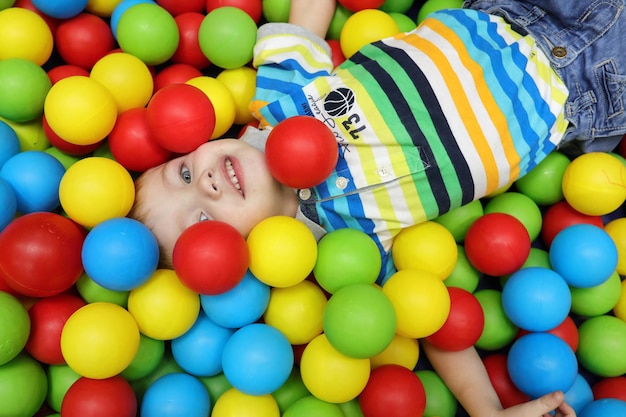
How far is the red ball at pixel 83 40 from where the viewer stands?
1634mm

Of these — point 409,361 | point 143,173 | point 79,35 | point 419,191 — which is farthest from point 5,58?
point 409,361

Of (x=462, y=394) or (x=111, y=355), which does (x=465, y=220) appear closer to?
(x=462, y=394)

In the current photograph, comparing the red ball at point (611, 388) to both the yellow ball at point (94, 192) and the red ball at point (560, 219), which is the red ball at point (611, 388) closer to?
the red ball at point (560, 219)

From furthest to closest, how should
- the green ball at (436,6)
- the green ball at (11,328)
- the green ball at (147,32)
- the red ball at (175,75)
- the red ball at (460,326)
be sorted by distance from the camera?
the green ball at (436,6)
the red ball at (175,75)
the green ball at (147,32)
the red ball at (460,326)
the green ball at (11,328)

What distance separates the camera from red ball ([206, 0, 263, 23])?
5.55 feet

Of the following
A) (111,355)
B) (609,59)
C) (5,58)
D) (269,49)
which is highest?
(609,59)

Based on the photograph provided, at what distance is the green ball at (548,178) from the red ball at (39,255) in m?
1.22

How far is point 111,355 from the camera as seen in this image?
3.74 feet

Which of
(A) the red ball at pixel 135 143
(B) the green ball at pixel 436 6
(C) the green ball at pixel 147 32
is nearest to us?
(A) the red ball at pixel 135 143

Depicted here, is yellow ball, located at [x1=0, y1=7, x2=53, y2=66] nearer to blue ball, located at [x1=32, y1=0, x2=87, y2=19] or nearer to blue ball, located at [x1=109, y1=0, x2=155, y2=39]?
blue ball, located at [x1=32, y1=0, x2=87, y2=19]

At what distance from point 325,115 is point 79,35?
77 centimetres

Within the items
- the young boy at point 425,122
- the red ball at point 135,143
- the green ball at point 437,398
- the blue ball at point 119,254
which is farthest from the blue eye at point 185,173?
the green ball at point 437,398

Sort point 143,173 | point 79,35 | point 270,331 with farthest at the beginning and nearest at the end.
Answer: point 79,35 → point 143,173 → point 270,331

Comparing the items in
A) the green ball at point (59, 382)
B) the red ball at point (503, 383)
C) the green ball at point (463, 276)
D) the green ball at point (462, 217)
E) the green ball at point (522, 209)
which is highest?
the green ball at point (522, 209)
